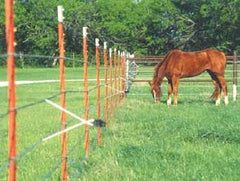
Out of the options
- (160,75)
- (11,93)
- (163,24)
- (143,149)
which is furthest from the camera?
(163,24)

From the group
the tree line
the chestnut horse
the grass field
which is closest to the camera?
the grass field

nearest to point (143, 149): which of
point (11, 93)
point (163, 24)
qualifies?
point (11, 93)

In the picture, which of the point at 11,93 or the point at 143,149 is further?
the point at 143,149

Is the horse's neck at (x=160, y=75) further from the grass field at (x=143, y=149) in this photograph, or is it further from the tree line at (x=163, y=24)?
the tree line at (x=163, y=24)

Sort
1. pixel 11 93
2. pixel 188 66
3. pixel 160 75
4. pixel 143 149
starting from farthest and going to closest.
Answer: pixel 188 66 < pixel 160 75 < pixel 143 149 < pixel 11 93

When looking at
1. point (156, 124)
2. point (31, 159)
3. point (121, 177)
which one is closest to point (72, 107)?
point (156, 124)

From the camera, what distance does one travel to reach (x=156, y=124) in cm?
1056

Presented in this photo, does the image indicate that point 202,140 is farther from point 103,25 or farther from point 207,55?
point 103,25

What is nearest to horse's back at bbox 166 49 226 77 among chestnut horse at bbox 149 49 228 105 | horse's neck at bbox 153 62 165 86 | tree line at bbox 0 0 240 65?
chestnut horse at bbox 149 49 228 105

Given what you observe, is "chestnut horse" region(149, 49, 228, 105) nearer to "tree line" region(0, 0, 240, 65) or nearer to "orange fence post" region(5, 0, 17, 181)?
"orange fence post" region(5, 0, 17, 181)

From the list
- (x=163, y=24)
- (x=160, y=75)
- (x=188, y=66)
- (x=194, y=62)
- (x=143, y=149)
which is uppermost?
(x=163, y=24)

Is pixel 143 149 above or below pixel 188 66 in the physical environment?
below

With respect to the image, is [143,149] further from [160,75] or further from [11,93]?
[160,75]

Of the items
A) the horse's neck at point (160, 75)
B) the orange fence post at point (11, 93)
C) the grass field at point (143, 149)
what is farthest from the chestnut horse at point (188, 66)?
the orange fence post at point (11, 93)
